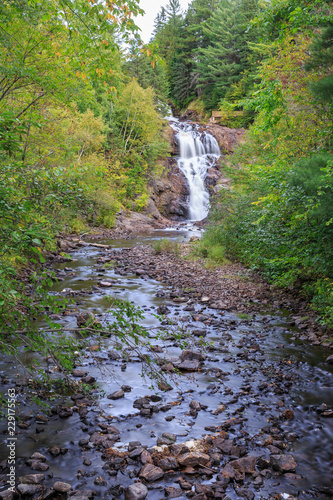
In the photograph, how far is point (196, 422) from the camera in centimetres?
443

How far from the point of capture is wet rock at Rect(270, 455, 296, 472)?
11.8ft

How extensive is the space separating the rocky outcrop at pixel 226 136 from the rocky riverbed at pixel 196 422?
108 feet

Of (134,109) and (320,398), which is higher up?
(134,109)

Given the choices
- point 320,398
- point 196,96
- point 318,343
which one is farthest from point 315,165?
point 196,96

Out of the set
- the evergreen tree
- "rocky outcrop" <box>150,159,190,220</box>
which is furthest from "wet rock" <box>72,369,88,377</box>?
the evergreen tree

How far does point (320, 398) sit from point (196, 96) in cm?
5412

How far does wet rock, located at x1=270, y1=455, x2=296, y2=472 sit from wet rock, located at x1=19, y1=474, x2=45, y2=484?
240cm

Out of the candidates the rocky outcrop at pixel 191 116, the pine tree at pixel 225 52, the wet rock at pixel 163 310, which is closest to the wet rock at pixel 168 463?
the wet rock at pixel 163 310

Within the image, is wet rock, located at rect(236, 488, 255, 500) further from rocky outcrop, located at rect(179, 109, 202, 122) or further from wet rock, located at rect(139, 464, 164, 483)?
rocky outcrop, located at rect(179, 109, 202, 122)

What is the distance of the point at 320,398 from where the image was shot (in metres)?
4.96

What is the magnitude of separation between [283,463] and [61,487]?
229 cm

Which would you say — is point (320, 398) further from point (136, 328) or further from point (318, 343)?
point (136, 328)

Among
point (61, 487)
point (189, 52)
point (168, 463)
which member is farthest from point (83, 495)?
point (189, 52)

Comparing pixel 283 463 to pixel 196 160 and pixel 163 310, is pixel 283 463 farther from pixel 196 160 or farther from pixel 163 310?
pixel 196 160
